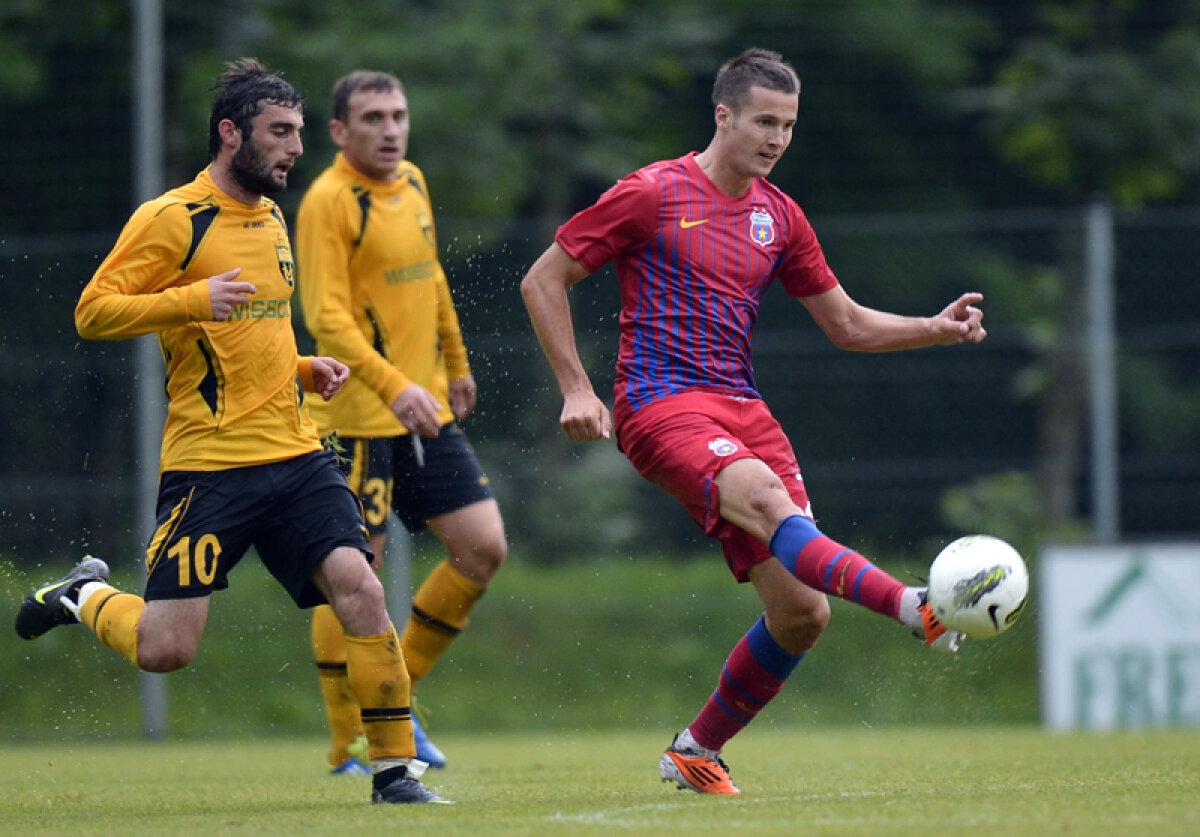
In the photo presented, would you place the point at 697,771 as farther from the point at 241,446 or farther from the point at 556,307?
the point at 241,446

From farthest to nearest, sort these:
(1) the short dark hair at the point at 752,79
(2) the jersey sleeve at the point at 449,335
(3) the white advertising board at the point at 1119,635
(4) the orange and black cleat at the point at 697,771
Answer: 1. (3) the white advertising board at the point at 1119,635
2. (2) the jersey sleeve at the point at 449,335
3. (4) the orange and black cleat at the point at 697,771
4. (1) the short dark hair at the point at 752,79

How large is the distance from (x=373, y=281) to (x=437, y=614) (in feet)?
4.55

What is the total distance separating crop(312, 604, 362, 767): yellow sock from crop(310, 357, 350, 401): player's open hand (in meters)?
1.44

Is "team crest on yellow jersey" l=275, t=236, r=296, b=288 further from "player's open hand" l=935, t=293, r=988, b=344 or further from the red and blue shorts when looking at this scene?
"player's open hand" l=935, t=293, r=988, b=344

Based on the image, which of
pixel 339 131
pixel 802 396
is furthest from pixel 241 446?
pixel 802 396

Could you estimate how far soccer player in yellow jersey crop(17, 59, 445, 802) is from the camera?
217 inches

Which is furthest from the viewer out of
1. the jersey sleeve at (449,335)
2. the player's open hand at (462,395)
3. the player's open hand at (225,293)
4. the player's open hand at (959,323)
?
the player's open hand at (462,395)

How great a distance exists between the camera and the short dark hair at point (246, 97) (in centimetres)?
564

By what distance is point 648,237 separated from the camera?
581cm

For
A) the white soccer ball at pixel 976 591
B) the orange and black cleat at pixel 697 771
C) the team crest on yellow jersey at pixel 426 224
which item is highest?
the team crest on yellow jersey at pixel 426 224

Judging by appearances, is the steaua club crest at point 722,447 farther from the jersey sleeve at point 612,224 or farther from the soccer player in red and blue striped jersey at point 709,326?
the jersey sleeve at point 612,224

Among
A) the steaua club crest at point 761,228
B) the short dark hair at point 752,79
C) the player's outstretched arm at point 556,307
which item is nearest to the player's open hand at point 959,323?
the steaua club crest at point 761,228

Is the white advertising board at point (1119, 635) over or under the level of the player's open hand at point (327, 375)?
under

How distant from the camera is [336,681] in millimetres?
7168
